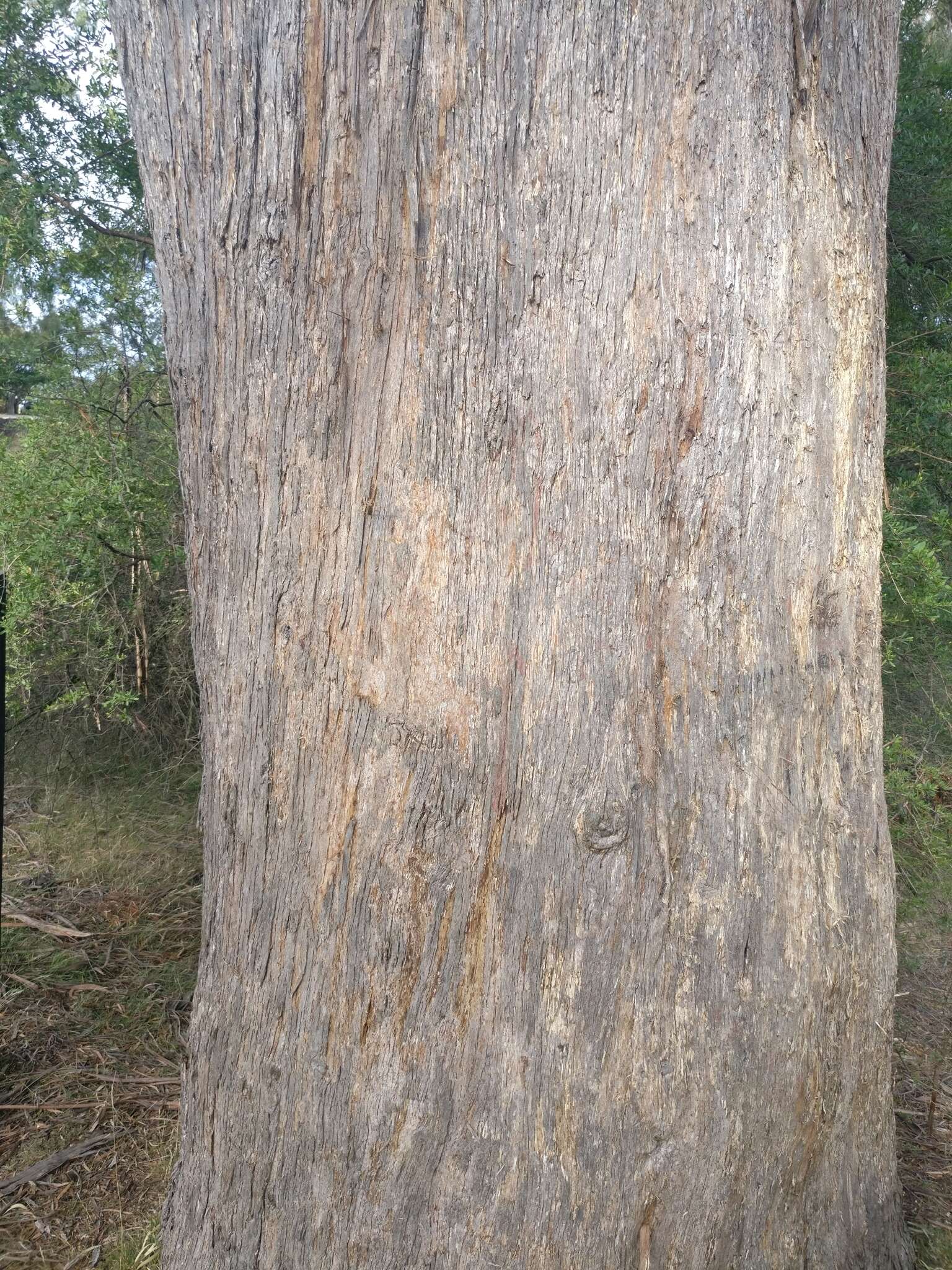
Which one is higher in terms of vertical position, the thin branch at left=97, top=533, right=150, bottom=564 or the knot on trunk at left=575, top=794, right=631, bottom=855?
the thin branch at left=97, top=533, right=150, bottom=564

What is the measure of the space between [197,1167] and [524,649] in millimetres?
1190

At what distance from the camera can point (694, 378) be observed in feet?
4.74

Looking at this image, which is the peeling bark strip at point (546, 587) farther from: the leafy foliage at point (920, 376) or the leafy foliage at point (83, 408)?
the leafy foliage at point (83, 408)

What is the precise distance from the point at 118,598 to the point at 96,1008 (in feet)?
6.21

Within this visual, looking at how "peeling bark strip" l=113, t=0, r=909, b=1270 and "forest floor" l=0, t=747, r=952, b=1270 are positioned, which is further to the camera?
"forest floor" l=0, t=747, r=952, b=1270

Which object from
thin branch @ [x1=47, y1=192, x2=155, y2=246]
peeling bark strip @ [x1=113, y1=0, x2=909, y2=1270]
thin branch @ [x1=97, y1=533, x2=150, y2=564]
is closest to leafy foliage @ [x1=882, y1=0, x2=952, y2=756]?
peeling bark strip @ [x1=113, y1=0, x2=909, y2=1270]

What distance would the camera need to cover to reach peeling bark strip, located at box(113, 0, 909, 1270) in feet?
4.68

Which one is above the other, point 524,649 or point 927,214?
point 927,214

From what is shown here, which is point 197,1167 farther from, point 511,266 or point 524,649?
point 511,266

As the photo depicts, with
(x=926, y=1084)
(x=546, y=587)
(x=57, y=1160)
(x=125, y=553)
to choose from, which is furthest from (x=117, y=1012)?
(x=546, y=587)

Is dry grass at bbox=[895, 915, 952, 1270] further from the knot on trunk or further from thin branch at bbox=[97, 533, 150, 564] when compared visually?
thin branch at bbox=[97, 533, 150, 564]

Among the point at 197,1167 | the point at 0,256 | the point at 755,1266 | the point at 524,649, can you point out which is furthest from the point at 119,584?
the point at 755,1266

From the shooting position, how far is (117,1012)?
3422mm

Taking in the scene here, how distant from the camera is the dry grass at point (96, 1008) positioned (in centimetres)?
239
